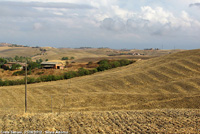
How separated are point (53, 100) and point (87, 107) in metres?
5.60

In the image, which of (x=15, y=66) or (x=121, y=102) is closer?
(x=121, y=102)

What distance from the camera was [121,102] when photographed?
2862cm

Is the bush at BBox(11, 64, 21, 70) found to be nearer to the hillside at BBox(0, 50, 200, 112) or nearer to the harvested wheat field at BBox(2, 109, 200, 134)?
the hillside at BBox(0, 50, 200, 112)

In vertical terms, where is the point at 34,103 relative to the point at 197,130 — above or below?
below

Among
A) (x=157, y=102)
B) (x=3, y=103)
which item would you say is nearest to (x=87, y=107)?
(x=157, y=102)

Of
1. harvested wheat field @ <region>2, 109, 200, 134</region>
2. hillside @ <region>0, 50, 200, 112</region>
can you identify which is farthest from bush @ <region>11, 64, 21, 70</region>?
harvested wheat field @ <region>2, 109, 200, 134</region>

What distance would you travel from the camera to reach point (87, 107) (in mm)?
27094

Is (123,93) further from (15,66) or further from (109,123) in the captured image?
(15,66)

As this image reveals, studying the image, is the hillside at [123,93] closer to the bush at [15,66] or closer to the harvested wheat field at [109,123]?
the harvested wheat field at [109,123]

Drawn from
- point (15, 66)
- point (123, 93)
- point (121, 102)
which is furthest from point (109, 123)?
point (15, 66)

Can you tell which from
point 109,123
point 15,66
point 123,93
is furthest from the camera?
point 15,66

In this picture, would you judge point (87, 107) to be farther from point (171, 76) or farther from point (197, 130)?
point (171, 76)

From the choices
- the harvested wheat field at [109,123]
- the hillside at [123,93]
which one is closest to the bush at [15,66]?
the hillside at [123,93]

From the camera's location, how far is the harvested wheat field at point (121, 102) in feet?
51.9
